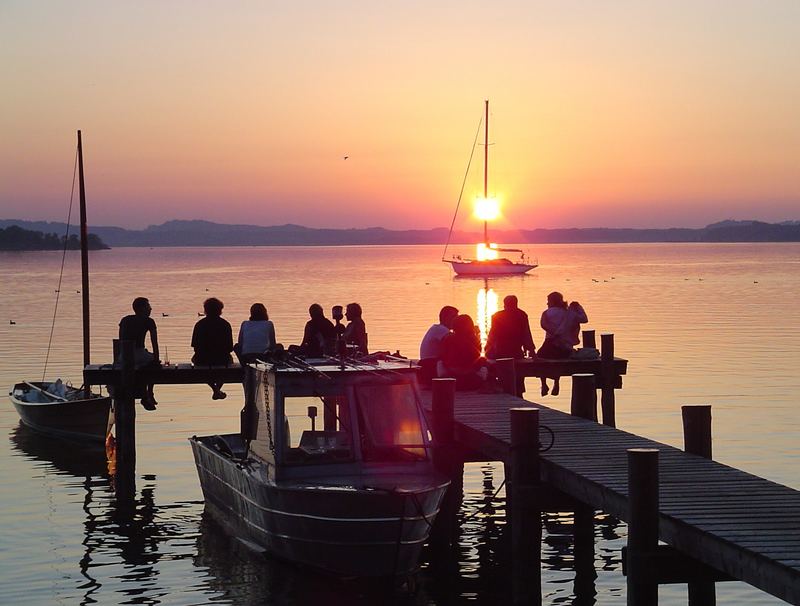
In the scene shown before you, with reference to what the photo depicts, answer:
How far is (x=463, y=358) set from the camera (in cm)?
2128

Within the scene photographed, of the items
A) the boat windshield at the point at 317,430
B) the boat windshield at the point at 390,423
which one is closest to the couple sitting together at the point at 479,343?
the boat windshield at the point at 390,423

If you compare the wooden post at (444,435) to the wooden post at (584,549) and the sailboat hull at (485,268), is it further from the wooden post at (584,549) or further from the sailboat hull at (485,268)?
the sailboat hull at (485,268)

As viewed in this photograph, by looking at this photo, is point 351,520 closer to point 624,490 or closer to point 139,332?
point 624,490

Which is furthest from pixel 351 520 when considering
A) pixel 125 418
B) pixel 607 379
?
pixel 607 379

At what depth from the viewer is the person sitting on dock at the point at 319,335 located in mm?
22750

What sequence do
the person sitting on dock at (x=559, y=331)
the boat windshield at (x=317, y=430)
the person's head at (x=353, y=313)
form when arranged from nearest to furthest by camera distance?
the boat windshield at (x=317, y=430), the person's head at (x=353, y=313), the person sitting on dock at (x=559, y=331)

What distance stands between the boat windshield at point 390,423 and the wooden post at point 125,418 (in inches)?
A: 322

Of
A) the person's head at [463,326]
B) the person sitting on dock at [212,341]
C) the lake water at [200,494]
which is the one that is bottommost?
the lake water at [200,494]

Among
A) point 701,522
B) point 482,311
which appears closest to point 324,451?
point 701,522

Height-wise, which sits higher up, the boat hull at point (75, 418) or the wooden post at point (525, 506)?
the wooden post at point (525, 506)

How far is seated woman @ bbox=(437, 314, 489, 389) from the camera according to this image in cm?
2075

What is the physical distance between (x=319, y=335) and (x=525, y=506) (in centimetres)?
875

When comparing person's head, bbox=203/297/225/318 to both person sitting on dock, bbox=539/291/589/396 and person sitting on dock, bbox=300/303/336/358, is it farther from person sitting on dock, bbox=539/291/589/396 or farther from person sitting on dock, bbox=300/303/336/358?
person sitting on dock, bbox=539/291/589/396

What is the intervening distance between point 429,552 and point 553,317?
7737 millimetres
